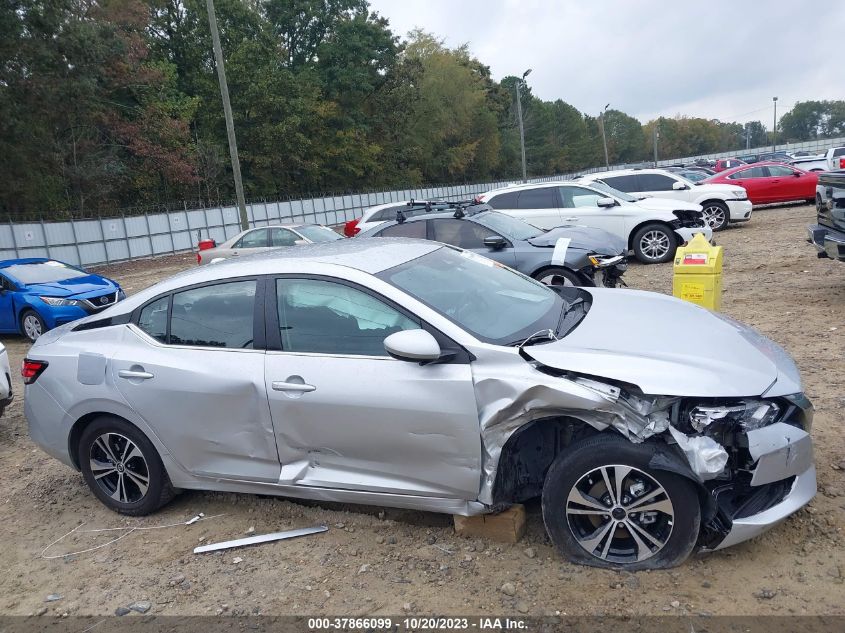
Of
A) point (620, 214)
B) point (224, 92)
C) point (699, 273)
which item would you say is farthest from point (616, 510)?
point (224, 92)

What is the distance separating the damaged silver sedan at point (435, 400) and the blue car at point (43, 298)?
21.2 ft

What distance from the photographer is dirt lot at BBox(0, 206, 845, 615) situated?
9.93 ft

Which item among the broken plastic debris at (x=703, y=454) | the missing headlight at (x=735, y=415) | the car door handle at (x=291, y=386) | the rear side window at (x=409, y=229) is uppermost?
the rear side window at (x=409, y=229)

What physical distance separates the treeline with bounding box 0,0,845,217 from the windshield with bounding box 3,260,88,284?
654 inches

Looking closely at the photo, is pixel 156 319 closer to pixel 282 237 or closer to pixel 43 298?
pixel 43 298

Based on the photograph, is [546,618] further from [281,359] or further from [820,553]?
[281,359]

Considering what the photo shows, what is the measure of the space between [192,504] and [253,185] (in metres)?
43.9

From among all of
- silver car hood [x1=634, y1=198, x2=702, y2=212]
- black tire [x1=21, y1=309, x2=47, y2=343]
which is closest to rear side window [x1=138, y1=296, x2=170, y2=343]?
black tire [x1=21, y1=309, x2=47, y2=343]

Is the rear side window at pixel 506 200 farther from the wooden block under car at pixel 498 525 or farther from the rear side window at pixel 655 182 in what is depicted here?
the wooden block under car at pixel 498 525

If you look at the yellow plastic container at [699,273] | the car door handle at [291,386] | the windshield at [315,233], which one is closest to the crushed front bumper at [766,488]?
the car door handle at [291,386]

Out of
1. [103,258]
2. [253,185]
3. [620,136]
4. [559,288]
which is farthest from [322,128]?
[620,136]

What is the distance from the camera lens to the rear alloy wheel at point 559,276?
27.9 ft

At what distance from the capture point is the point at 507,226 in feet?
31.3

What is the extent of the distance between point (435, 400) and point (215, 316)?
157cm
